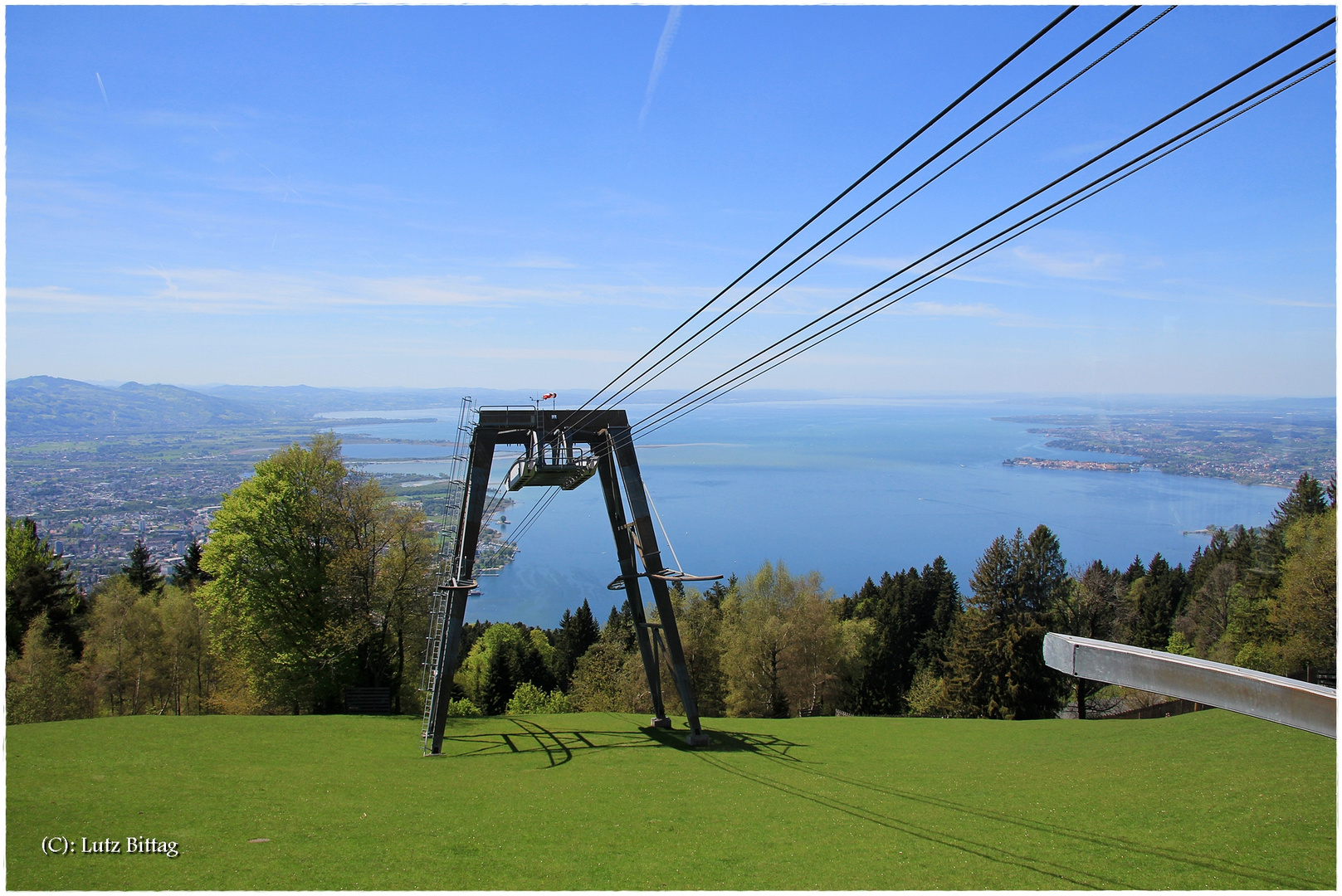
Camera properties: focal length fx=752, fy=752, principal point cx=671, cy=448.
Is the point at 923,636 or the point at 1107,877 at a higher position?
the point at 1107,877

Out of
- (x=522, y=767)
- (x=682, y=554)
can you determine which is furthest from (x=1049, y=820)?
(x=682, y=554)

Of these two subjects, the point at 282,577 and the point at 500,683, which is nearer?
the point at 282,577

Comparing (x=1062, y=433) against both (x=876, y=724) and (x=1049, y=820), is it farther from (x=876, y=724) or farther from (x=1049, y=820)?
(x=1049, y=820)

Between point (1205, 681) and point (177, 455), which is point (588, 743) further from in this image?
point (177, 455)

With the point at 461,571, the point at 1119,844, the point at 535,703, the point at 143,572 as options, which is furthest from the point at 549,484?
the point at 143,572

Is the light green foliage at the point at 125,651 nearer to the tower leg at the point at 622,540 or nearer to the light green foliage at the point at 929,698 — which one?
the tower leg at the point at 622,540

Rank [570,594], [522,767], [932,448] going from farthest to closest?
[932,448], [570,594], [522,767]

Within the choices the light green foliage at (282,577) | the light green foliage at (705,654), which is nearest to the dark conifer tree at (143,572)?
the light green foliage at (282,577)

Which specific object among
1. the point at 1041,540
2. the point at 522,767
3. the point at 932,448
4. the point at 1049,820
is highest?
the point at 932,448
